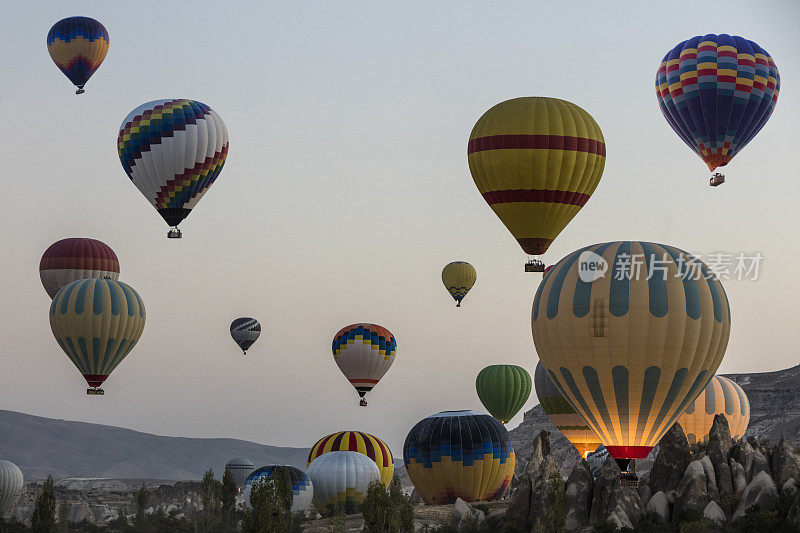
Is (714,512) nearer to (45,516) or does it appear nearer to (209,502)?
(209,502)

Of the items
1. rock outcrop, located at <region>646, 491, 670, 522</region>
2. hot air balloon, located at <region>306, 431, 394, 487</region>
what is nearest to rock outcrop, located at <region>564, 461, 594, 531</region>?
rock outcrop, located at <region>646, 491, 670, 522</region>

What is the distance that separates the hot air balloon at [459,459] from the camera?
62.2 meters

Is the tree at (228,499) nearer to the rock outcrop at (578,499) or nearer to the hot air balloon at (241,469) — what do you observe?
the rock outcrop at (578,499)

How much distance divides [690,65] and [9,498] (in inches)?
2094

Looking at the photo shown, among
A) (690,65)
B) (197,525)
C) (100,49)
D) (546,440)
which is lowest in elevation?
(197,525)

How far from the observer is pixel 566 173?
55875 mm

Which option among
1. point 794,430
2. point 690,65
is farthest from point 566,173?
point 794,430

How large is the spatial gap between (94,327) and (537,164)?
29374mm

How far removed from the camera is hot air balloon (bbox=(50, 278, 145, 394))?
228 ft

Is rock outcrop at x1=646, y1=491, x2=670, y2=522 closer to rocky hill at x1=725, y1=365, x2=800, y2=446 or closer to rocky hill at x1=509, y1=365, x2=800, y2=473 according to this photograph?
rocky hill at x1=509, y1=365, x2=800, y2=473

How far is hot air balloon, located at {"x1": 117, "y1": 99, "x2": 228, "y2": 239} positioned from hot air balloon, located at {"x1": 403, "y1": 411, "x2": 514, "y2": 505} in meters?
18.3

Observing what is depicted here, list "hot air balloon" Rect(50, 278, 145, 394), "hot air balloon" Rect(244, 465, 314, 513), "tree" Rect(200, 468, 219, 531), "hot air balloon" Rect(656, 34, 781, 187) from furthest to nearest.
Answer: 1. "hot air balloon" Rect(50, 278, 145, 394)
2. "hot air balloon" Rect(656, 34, 781, 187)
3. "hot air balloon" Rect(244, 465, 314, 513)
4. "tree" Rect(200, 468, 219, 531)

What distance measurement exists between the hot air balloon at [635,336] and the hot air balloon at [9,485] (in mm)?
47249

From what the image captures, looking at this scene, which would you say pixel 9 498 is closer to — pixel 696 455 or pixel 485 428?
pixel 485 428
